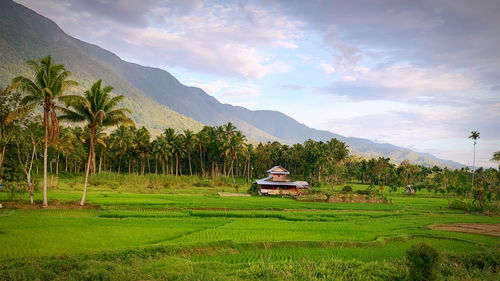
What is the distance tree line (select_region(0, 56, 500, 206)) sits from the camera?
76.1 feet

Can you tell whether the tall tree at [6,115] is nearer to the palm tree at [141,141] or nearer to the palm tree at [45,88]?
the palm tree at [45,88]

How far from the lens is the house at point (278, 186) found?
50125mm

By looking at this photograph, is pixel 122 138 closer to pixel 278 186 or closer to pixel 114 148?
pixel 114 148

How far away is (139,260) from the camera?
11641 mm

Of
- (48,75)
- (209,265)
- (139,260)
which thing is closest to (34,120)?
(48,75)

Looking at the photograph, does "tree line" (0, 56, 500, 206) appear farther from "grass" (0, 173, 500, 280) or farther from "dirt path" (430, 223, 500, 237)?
"dirt path" (430, 223, 500, 237)

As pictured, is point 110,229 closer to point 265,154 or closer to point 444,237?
point 444,237

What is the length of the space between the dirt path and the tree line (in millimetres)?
13325

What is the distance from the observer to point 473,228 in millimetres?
25938

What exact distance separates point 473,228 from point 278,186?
96.0 feet

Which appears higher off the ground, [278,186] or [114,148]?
[114,148]

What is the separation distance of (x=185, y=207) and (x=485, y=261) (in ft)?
75.2

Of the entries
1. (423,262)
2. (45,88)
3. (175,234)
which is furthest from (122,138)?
(423,262)

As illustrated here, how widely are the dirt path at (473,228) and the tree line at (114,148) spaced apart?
43.7 feet
